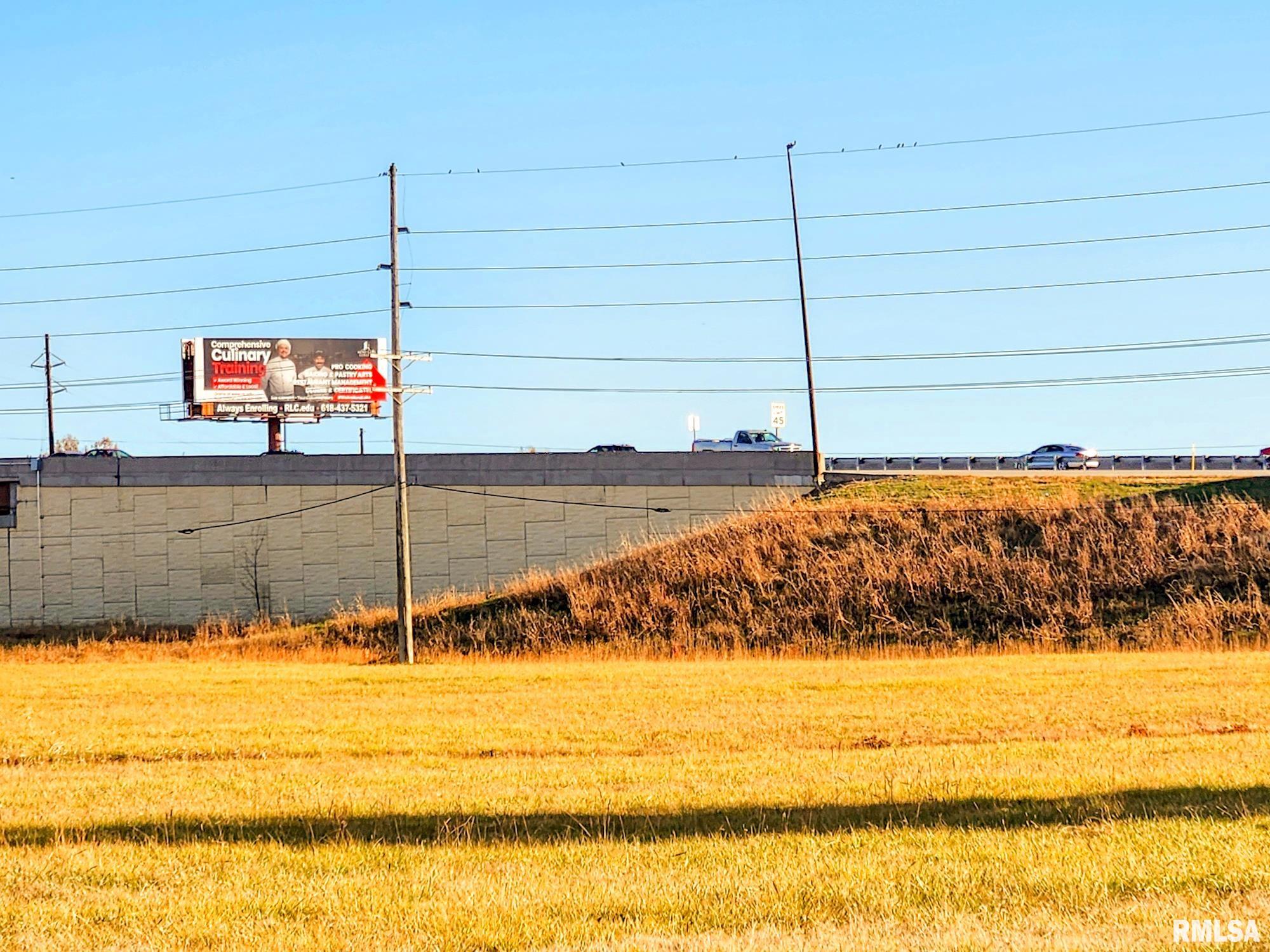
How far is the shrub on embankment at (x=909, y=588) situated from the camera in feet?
113

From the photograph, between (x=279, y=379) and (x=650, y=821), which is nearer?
(x=650, y=821)

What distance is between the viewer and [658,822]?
10812mm

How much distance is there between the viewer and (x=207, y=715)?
21.4m

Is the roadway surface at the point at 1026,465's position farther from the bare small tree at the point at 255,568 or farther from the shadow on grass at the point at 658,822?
the shadow on grass at the point at 658,822

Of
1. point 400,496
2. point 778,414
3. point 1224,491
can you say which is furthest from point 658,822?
point 778,414

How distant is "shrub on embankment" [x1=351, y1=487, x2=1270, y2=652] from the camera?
34594mm

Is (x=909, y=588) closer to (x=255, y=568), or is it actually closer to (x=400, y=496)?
(x=400, y=496)

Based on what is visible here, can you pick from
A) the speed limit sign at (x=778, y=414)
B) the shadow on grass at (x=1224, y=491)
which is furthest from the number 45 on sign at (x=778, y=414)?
the shadow on grass at (x=1224, y=491)

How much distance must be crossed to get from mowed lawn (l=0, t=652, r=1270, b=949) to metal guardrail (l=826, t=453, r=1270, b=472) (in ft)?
116

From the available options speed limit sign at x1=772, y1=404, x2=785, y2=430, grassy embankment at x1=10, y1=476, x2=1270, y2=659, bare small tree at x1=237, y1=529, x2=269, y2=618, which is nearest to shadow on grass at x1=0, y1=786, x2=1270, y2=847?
grassy embankment at x1=10, y1=476, x2=1270, y2=659

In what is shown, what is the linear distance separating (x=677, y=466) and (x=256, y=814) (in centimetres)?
4034

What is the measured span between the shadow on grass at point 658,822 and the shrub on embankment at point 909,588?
22691 mm

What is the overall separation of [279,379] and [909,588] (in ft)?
125

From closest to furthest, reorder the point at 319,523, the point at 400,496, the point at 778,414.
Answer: the point at 400,496 → the point at 319,523 → the point at 778,414
